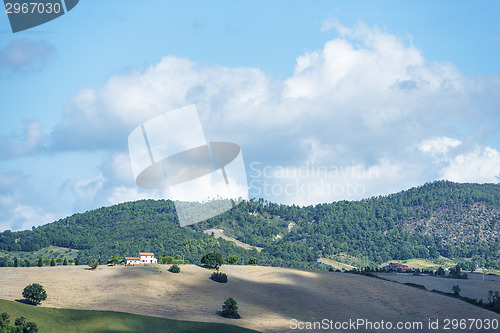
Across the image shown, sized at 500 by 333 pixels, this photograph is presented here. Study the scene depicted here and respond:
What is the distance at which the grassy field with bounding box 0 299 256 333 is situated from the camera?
83.3m

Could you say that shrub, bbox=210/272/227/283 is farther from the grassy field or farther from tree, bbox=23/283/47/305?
tree, bbox=23/283/47/305

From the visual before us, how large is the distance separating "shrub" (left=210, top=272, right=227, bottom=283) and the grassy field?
122ft

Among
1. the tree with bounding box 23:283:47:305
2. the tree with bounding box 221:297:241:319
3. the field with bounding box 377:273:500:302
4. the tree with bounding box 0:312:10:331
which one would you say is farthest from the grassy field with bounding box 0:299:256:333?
the field with bounding box 377:273:500:302

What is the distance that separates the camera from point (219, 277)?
5059 inches

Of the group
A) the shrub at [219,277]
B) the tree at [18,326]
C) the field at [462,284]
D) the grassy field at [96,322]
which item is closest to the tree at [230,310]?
the grassy field at [96,322]

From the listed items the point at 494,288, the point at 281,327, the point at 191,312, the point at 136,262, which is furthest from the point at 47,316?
the point at 494,288

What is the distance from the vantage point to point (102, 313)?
9000 cm

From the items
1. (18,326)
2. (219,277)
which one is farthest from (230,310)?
(18,326)

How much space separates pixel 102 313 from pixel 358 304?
56862 millimetres

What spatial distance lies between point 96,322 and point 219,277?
45550 mm

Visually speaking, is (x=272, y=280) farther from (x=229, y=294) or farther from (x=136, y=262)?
(x=136, y=262)

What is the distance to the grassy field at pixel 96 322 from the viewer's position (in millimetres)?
83312

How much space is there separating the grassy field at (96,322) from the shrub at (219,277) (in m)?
37.3

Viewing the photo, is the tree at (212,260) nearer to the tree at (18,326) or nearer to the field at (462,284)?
the field at (462,284)
